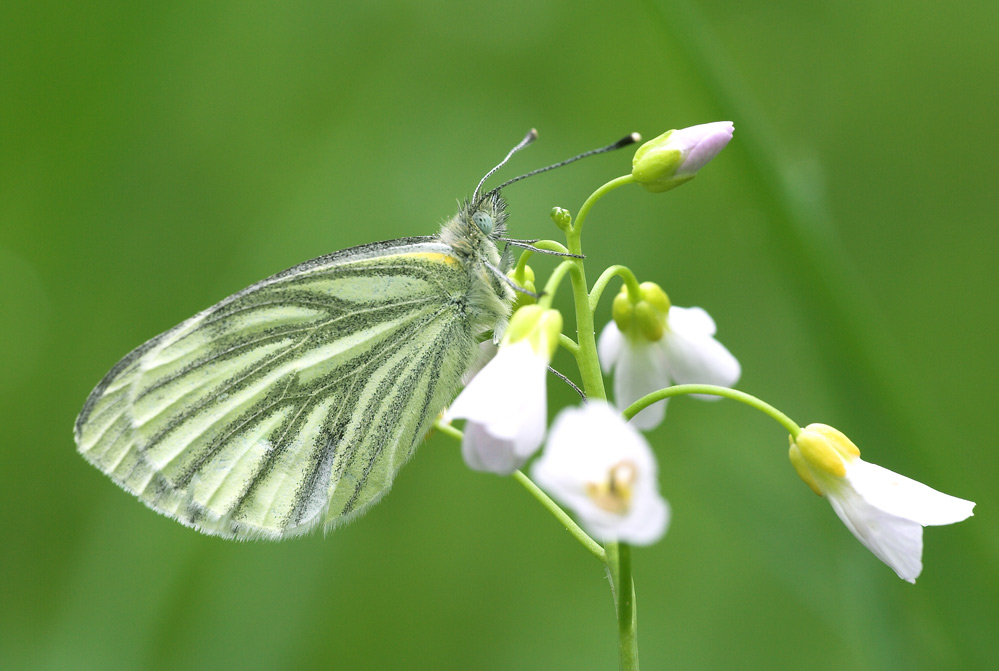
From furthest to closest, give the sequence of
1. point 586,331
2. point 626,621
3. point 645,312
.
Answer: point 645,312
point 586,331
point 626,621

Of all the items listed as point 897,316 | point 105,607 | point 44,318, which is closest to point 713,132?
point 105,607

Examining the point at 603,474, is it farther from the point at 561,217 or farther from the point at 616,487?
the point at 561,217

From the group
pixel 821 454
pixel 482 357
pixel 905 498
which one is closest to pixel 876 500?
pixel 905 498

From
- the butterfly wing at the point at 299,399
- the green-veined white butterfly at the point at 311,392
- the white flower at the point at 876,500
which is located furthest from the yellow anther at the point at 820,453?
the butterfly wing at the point at 299,399

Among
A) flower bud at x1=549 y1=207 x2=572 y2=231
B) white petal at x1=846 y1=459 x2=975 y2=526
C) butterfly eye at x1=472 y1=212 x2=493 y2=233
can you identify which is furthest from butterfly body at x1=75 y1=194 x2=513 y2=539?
white petal at x1=846 y1=459 x2=975 y2=526

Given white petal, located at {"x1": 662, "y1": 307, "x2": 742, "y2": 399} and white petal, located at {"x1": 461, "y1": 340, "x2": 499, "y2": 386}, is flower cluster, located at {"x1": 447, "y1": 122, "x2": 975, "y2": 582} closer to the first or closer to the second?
white petal, located at {"x1": 662, "y1": 307, "x2": 742, "y2": 399}
